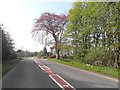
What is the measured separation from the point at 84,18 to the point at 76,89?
37981 mm

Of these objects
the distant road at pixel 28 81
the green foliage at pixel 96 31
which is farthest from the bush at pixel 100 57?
the distant road at pixel 28 81

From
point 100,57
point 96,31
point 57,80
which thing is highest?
point 96,31

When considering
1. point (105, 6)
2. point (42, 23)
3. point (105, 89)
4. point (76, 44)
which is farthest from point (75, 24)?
point (105, 89)

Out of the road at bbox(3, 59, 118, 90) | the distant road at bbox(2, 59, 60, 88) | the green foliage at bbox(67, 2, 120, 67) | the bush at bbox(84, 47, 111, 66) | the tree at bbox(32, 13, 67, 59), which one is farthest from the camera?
the tree at bbox(32, 13, 67, 59)

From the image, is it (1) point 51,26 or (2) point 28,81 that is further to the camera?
(1) point 51,26

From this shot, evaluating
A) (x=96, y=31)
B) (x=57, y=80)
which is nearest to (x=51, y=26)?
(x=96, y=31)

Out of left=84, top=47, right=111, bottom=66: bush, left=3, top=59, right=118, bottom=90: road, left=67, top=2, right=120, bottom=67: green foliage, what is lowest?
left=3, top=59, right=118, bottom=90: road

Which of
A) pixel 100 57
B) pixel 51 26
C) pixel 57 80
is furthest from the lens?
pixel 51 26

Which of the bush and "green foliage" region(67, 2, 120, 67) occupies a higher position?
"green foliage" region(67, 2, 120, 67)

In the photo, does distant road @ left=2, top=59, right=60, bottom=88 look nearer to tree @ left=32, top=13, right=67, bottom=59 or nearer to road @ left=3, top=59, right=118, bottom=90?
road @ left=3, top=59, right=118, bottom=90

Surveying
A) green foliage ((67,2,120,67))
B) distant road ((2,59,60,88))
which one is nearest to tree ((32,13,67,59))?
green foliage ((67,2,120,67))

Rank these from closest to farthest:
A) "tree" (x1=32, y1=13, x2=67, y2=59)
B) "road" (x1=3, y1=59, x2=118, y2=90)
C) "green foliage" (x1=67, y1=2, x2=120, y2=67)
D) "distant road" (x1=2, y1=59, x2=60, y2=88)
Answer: "road" (x1=3, y1=59, x2=118, y2=90), "distant road" (x1=2, y1=59, x2=60, y2=88), "green foliage" (x1=67, y1=2, x2=120, y2=67), "tree" (x1=32, y1=13, x2=67, y2=59)

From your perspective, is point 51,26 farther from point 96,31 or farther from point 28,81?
point 28,81

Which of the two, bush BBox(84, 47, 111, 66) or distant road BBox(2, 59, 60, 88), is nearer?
distant road BBox(2, 59, 60, 88)
